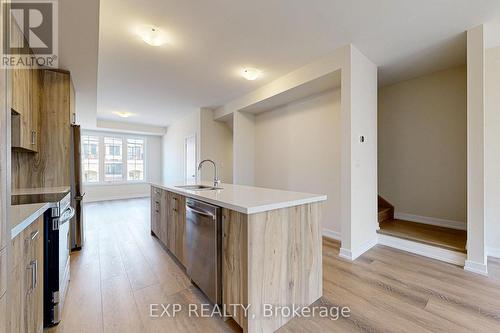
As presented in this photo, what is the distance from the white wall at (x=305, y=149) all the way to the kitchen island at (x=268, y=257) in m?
1.84

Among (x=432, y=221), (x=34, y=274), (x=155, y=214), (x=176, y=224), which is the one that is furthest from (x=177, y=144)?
(x=432, y=221)

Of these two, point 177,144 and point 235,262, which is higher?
point 177,144

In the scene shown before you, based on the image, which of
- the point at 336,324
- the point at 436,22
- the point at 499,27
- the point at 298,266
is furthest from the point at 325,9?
the point at 336,324

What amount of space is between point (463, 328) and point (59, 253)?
2930mm

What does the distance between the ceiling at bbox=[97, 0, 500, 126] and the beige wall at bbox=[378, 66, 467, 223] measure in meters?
0.32

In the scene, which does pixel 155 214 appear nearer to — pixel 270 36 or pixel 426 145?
pixel 270 36

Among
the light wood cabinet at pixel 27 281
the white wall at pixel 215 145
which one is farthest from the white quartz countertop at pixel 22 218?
the white wall at pixel 215 145

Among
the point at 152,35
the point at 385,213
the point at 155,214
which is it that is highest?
the point at 152,35

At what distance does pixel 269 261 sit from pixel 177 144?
6.25m

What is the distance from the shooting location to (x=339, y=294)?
190 centimetres

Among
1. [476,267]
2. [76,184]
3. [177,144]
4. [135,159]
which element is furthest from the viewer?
[135,159]

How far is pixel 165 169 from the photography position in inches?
321

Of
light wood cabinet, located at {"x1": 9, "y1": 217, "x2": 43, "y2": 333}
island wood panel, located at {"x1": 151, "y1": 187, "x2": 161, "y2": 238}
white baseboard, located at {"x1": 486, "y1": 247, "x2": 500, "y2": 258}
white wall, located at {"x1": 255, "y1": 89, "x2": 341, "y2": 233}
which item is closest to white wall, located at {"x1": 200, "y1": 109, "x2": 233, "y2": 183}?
white wall, located at {"x1": 255, "y1": 89, "x2": 341, "y2": 233}

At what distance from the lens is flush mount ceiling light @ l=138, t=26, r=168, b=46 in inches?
92.1
